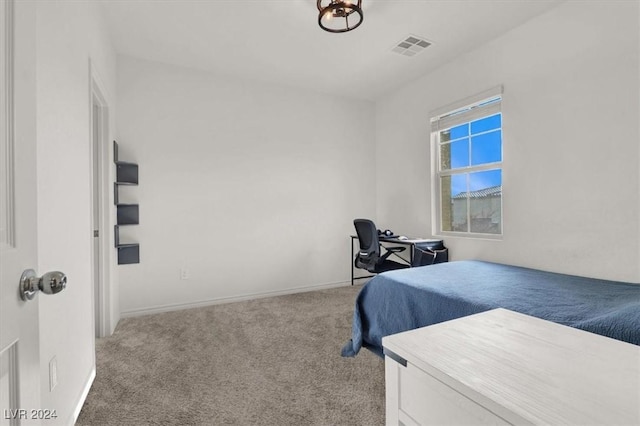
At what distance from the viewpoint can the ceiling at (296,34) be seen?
95.4 inches

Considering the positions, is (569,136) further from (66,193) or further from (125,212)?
(125,212)

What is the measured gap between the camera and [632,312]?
1.35 m

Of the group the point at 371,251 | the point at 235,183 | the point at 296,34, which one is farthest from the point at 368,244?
the point at 296,34

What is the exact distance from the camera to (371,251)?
336 cm

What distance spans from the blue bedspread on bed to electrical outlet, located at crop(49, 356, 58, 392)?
1.62 m

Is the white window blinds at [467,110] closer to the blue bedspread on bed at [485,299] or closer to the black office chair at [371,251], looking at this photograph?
the black office chair at [371,251]

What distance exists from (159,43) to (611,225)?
4047 millimetres

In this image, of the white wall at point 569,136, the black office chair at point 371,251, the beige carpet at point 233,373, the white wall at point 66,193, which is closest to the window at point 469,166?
the white wall at point 569,136

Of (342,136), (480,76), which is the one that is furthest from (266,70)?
(480,76)

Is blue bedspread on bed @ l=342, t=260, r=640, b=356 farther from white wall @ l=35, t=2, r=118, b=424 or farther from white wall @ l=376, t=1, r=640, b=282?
white wall @ l=35, t=2, r=118, b=424

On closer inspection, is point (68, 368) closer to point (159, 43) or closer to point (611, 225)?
point (159, 43)

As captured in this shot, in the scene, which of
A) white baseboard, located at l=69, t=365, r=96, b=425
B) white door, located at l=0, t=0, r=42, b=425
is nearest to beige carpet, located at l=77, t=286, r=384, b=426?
white baseboard, located at l=69, t=365, r=96, b=425

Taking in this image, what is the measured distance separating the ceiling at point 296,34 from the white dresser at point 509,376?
2.52 metres

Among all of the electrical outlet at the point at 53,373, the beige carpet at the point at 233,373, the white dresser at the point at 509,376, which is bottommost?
the beige carpet at the point at 233,373
